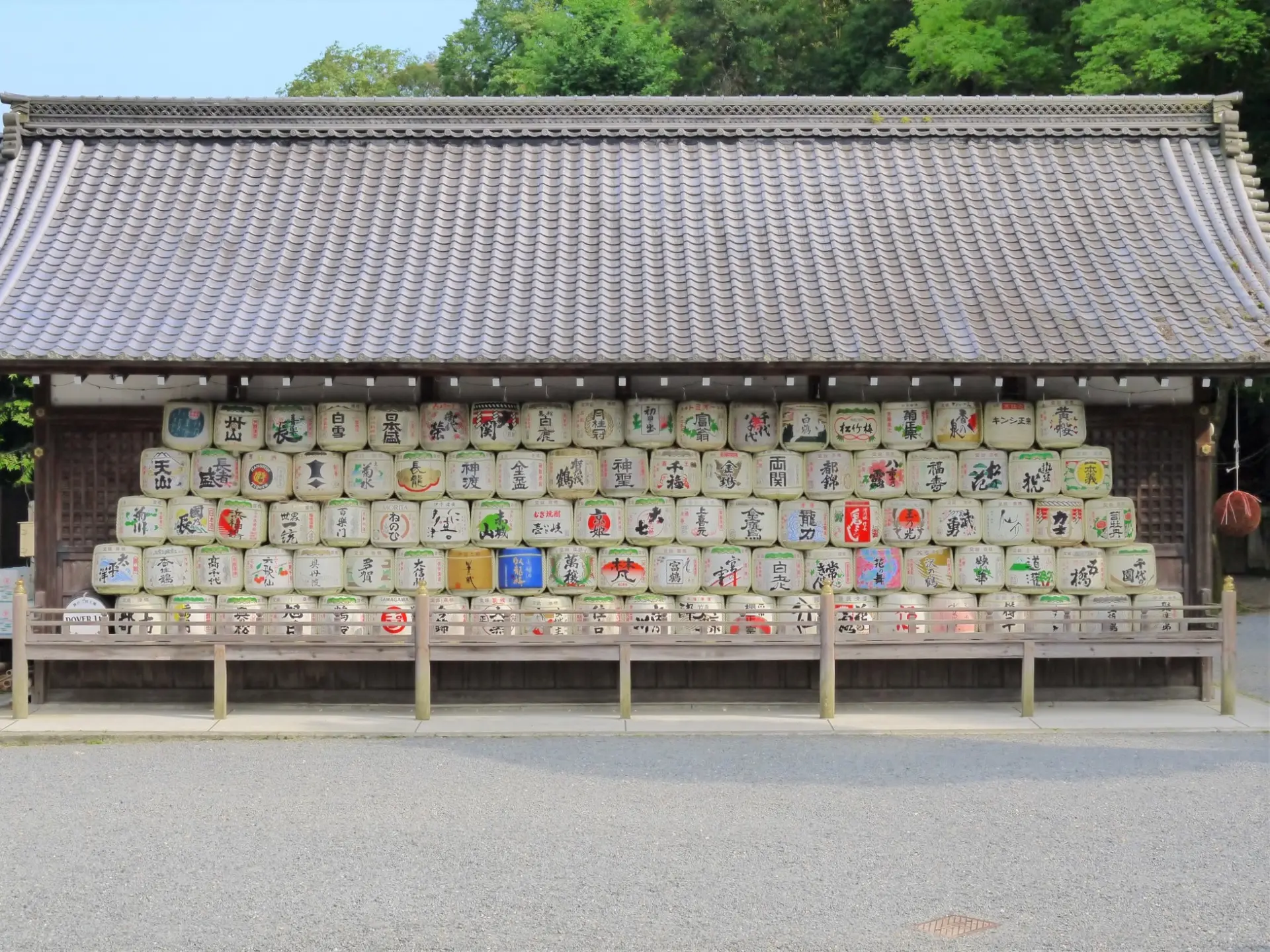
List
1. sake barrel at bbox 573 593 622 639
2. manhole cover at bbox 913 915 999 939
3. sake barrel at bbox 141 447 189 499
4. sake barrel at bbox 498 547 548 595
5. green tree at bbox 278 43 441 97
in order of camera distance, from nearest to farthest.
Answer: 1. manhole cover at bbox 913 915 999 939
2. sake barrel at bbox 573 593 622 639
3. sake barrel at bbox 141 447 189 499
4. sake barrel at bbox 498 547 548 595
5. green tree at bbox 278 43 441 97

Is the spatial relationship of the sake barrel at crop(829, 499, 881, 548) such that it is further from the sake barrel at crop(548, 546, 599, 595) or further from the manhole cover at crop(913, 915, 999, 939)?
the manhole cover at crop(913, 915, 999, 939)

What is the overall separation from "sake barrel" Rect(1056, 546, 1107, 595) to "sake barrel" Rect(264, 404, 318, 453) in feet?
24.7

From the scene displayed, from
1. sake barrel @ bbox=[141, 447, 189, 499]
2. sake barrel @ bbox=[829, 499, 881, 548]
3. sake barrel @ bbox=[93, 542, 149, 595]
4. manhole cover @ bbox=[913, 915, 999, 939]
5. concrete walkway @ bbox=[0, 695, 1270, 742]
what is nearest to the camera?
manhole cover @ bbox=[913, 915, 999, 939]

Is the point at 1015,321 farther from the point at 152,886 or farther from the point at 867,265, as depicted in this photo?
the point at 152,886

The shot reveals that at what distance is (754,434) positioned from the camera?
12.4 meters

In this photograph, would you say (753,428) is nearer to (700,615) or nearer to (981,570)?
(700,615)

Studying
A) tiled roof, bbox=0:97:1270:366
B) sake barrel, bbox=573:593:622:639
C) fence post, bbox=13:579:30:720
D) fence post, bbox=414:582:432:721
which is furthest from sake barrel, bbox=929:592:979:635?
fence post, bbox=13:579:30:720

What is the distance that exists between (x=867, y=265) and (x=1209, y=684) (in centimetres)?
553

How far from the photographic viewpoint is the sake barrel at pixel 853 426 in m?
12.4

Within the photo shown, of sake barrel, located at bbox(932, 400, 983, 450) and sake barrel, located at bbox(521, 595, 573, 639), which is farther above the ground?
sake barrel, located at bbox(932, 400, 983, 450)

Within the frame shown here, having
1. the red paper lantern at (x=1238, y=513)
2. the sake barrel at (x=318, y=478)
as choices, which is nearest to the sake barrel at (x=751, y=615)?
the sake barrel at (x=318, y=478)

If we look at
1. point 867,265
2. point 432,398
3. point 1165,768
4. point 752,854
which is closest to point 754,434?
point 867,265

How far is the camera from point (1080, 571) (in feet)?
40.3

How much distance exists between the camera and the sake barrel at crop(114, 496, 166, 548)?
12.0 metres
